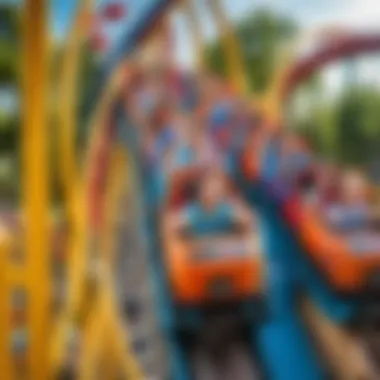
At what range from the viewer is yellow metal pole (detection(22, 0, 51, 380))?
7.69 ft

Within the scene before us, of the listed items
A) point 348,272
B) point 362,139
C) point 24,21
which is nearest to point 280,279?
point 348,272

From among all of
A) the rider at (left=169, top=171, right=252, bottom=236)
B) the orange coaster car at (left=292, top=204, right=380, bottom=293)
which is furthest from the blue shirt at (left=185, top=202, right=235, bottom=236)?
the orange coaster car at (left=292, top=204, right=380, bottom=293)

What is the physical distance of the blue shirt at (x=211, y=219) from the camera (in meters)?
2.29

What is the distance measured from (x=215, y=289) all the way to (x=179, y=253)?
92mm

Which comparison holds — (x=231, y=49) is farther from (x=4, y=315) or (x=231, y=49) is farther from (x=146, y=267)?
(x=4, y=315)

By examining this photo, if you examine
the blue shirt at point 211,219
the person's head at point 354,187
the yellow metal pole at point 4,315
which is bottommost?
the yellow metal pole at point 4,315

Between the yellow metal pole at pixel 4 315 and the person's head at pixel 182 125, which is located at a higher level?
the person's head at pixel 182 125

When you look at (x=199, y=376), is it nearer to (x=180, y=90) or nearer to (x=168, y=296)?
(x=168, y=296)

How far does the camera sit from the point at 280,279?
230 centimetres

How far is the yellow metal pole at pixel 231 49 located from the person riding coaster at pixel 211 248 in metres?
0.17

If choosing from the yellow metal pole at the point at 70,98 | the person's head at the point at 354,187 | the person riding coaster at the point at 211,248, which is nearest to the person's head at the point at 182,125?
the person riding coaster at the point at 211,248

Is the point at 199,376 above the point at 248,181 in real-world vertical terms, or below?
below

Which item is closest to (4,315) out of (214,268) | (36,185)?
(36,185)

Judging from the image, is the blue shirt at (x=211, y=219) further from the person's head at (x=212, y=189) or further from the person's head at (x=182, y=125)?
the person's head at (x=182, y=125)
